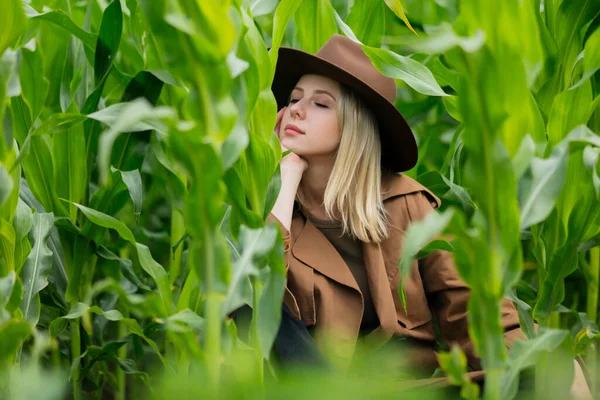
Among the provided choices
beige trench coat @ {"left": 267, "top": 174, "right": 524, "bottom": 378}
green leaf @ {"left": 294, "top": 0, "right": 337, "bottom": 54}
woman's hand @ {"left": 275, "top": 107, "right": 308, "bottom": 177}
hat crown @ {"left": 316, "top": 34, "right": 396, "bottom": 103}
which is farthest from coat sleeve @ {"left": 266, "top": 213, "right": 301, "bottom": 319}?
green leaf @ {"left": 294, "top": 0, "right": 337, "bottom": 54}

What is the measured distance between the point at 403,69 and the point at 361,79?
30 centimetres

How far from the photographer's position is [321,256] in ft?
5.18

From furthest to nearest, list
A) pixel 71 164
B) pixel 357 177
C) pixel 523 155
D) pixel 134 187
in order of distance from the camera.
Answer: pixel 357 177
pixel 71 164
pixel 134 187
pixel 523 155

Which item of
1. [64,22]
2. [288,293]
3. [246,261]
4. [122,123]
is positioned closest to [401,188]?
[288,293]

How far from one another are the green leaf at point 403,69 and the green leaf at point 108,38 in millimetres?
455

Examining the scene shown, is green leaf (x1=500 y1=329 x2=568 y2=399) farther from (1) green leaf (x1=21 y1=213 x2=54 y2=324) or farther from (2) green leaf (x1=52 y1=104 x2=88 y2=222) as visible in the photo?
(2) green leaf (x1=52 y1=104 x2=88 y2=222)

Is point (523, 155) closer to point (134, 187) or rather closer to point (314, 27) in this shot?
point (134, 187)

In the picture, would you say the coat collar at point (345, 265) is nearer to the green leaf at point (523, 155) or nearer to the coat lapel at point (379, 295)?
the coat lapel at point (379, 295)

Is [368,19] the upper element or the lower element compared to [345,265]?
upper

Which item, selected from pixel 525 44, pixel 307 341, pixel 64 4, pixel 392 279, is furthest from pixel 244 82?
pixel 64 4

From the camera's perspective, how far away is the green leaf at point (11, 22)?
937 millimetres

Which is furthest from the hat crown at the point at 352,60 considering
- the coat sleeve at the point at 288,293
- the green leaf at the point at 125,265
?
the green leaf at the point at 125,265

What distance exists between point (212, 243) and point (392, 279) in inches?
32.4

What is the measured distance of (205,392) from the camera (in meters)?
0.38
